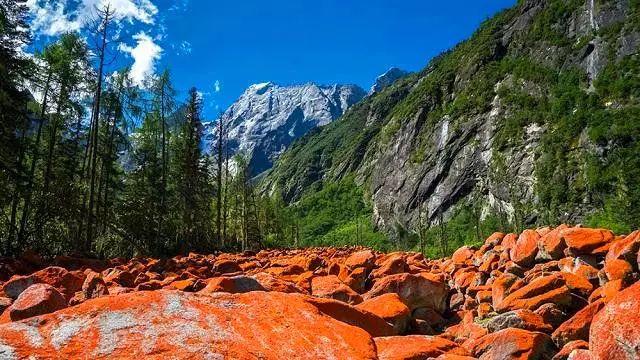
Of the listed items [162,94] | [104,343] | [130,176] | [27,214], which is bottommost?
[104,343]

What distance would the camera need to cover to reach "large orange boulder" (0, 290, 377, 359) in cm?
338

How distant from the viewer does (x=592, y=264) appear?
9.15 m

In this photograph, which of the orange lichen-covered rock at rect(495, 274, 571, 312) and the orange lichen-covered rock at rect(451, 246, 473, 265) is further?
the orange lichen-covered rock at rect(451, 246, 473, 265)

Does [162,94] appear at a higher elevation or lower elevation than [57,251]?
higher

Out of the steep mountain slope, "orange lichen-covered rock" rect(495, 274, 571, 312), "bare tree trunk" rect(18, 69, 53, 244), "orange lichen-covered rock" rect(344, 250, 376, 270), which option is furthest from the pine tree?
the steep mountain slope

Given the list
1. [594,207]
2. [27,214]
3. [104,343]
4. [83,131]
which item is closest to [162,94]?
[83,131]

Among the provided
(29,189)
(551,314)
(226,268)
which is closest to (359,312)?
(551,314)

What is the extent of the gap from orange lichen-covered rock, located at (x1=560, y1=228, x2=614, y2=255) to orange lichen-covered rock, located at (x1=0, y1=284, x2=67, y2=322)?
8963 millimetres

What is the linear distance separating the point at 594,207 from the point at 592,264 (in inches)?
2302

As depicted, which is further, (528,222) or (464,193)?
(464,193)

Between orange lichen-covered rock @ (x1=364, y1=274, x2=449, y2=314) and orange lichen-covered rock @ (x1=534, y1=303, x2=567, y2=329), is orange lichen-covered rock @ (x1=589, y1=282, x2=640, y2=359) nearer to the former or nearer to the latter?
orange lichen-covered rock @ (x1=534, y1=303, x2=567, y2=329)

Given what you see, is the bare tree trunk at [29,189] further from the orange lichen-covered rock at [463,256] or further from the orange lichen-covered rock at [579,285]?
the orange lichen-covered rock at [579,285]

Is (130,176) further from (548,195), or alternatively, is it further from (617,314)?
(548,195)

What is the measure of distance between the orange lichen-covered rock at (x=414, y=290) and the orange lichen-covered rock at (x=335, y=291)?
0.55m
